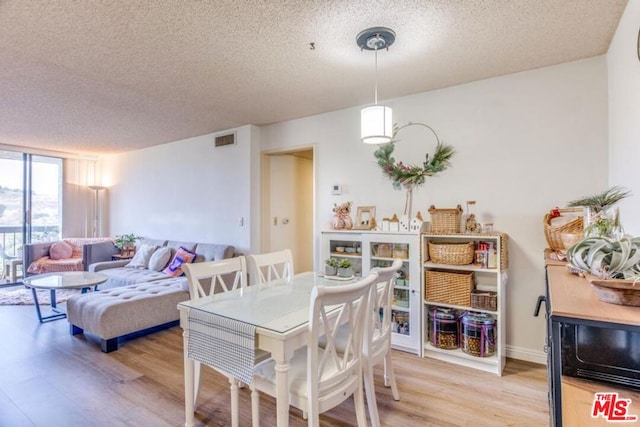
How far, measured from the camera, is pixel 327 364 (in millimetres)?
1668

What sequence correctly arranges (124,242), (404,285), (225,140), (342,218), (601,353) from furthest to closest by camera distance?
(124,242), (225,140), (342,218), (404,285), (601,353)

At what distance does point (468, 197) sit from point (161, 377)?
297 centimetres

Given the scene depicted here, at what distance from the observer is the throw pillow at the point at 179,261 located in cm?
435

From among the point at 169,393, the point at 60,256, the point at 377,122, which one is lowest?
the point at 169,393

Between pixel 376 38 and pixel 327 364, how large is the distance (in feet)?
6.63

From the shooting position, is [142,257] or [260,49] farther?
[142,257]

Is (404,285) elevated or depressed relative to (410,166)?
depressed

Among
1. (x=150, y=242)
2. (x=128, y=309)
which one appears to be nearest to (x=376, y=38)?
(x=128, y=309)

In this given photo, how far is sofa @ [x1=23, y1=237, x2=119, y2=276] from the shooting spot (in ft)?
17.1

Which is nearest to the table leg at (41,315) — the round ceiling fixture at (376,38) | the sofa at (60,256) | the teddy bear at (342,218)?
the sofa at (60,256)

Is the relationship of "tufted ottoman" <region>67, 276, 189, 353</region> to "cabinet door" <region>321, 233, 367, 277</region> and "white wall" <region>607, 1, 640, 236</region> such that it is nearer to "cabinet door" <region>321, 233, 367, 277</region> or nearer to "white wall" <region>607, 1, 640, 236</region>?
"cabinet door" <region>321, 233, 367, 277</region>

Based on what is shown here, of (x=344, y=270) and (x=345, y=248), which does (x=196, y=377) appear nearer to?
(x=344, y=270)

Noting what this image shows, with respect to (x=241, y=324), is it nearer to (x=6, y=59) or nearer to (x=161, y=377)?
(x=161, y=377)

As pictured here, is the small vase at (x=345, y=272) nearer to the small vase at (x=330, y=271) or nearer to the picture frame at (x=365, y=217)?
the small vase at (x=330, y=271)
